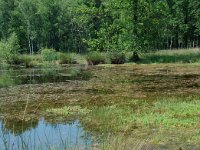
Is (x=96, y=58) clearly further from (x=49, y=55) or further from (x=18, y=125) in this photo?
(x=18, y=125)

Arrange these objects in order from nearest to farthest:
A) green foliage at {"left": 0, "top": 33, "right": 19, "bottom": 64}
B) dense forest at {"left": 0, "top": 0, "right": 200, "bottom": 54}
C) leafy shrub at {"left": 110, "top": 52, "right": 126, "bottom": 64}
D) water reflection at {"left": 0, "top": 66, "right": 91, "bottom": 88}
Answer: water reflection at {"left": 0, "top": 66, "right": 91, "bottom": 88}
leafy shrub at {"left": 110, "top": 52, "right": 126, "bottom": 64}
dense forest at {"left": 0, "top": 0, "right": 200, "bottom": 54}
green foliage at {"left": 0, "top": 33, "right": 19, "bottom": 64}

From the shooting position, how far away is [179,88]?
827 inches

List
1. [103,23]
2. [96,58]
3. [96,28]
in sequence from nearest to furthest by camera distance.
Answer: [96,58] < [103,23] < [96,28]

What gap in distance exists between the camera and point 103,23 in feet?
177

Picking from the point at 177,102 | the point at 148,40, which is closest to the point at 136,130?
the point at 177,102

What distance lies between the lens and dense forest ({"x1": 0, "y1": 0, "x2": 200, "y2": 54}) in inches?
1805

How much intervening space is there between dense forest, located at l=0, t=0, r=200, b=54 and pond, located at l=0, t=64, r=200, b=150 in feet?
75.1

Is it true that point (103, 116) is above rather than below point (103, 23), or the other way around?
below

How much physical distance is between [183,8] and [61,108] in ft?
178

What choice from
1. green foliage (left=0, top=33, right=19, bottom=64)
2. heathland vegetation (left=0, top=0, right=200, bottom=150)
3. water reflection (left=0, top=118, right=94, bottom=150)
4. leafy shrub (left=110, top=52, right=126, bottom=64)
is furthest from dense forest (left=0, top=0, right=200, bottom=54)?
water reflection (left=0, top=118, right=94, bottom=150)

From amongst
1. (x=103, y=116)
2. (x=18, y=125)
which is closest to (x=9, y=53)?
(x=18, y=125)

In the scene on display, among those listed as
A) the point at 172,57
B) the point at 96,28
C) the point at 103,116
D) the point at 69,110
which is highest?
the point at 96,28

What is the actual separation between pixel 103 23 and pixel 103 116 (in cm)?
4130

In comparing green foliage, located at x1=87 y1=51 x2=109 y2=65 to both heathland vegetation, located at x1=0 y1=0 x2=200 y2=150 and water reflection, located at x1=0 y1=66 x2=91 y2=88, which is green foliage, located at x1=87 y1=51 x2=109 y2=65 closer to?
heathland vegetation, located at x1=0 y1=0 x2=200 y2=150
